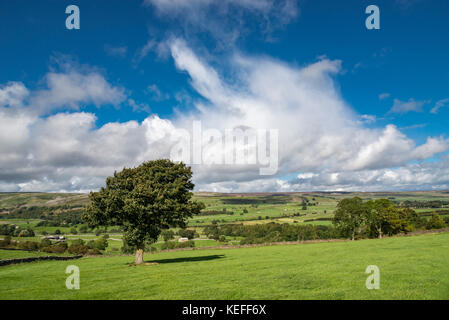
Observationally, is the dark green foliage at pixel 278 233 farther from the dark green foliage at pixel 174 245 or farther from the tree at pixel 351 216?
the tree at pixel 351 216

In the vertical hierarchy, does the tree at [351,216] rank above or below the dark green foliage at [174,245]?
above

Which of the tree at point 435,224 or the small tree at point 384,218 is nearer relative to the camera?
the small tree at point 384,218

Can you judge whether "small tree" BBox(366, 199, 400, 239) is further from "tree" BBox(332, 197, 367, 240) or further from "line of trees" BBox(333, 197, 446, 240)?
"tree" BBox(332, 197, 367, 240)

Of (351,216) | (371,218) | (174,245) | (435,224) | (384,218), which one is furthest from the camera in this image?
(174,245)

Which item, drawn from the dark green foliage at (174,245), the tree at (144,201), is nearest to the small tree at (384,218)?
the dark green foliage at (174,245)

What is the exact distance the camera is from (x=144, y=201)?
104 feet

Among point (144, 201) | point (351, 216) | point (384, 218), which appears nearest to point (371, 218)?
point (384, 218)

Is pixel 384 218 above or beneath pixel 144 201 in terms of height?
beneath

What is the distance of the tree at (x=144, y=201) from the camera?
1249 inches

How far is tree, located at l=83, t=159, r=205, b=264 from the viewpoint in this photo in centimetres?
3173

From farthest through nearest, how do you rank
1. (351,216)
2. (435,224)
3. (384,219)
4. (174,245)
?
(174,245)
(435,224)
(351,216)
(384,219)

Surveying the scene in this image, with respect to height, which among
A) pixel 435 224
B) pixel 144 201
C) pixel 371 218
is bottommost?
pixel 435 224

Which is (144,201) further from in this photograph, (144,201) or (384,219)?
(384,219)
